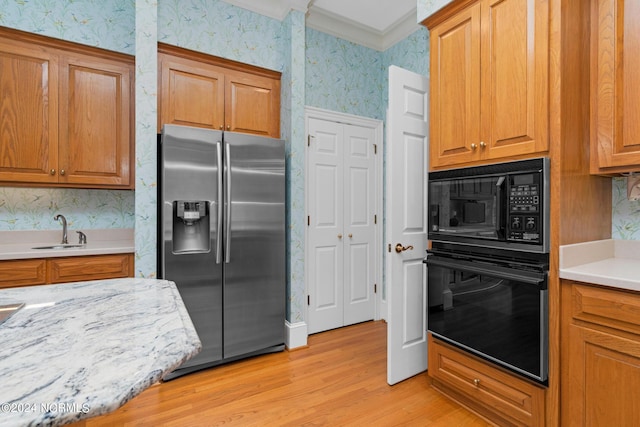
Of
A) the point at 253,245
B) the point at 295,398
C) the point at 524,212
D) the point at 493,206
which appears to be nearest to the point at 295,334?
the point at 295,398

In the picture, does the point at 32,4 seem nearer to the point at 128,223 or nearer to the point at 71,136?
the point at 71,136

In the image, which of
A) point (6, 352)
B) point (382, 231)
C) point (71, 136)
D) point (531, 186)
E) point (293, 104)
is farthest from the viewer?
point (382, 231)

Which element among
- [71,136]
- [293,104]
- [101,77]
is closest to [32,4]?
[101,77]

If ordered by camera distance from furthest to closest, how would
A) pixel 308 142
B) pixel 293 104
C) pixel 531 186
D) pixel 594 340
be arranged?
pixel 308 142, pixel 293 104, pixel 531 186, pixel 594 340

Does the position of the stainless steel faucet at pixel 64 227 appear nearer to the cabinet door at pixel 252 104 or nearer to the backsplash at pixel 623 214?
the cabinet door at pixel 252 104

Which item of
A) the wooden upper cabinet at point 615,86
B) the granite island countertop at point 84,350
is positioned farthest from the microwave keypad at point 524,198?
the granite island countertop at point 84,350

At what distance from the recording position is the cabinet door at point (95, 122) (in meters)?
2.37

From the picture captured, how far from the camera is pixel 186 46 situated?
8.40 ft

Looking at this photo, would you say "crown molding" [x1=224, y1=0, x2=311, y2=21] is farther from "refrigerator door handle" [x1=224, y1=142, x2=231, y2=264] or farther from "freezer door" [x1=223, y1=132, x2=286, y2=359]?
"refrigerator door handle" [x1=224, y1=142, x2=231, y2=264]

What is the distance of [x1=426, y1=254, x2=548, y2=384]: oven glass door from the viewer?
1.54 metres

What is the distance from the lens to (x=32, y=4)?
89.7 inches

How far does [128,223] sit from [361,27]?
2902 millimetres

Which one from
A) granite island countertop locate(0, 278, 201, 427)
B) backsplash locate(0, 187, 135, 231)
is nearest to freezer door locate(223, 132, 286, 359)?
backsplash locate(0, 187, 135, 231)

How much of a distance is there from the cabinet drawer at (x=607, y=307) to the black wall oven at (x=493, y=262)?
0.42 feet
